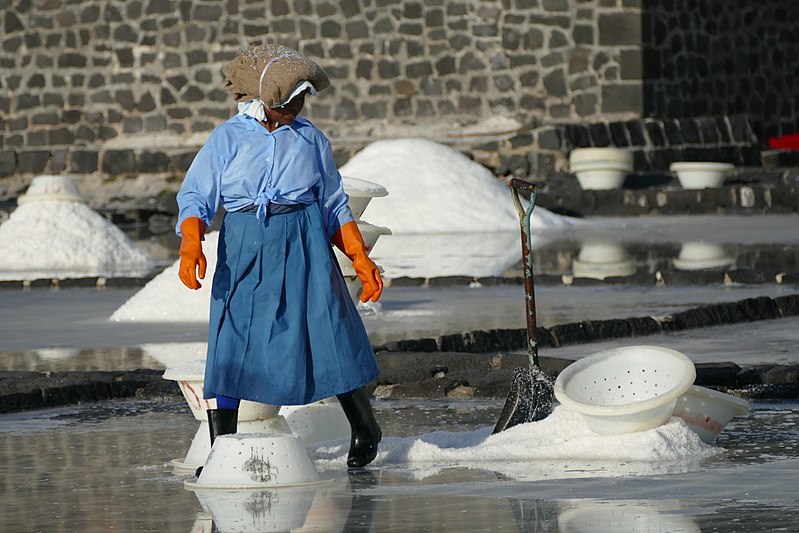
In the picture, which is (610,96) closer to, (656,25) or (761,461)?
(656,25)

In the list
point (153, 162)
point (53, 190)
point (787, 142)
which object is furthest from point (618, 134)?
point (53, 190)

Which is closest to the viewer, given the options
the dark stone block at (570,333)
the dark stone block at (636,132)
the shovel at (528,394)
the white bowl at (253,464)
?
the white bowl at (253,464)

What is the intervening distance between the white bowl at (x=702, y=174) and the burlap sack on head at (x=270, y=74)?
16684mm

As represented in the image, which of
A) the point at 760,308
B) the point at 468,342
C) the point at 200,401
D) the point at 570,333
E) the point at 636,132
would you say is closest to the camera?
the point at 200,401

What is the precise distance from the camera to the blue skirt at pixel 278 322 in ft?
18.3

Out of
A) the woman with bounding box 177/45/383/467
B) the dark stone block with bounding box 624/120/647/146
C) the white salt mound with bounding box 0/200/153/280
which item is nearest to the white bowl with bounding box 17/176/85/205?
the white salt mound with bounding box 0/200/153/280

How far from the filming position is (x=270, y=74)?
5746 millimetres

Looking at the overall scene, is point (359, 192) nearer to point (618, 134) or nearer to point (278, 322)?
point (278, 322)

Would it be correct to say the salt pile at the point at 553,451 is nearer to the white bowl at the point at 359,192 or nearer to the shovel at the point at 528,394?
the shovel at the point at 528,394

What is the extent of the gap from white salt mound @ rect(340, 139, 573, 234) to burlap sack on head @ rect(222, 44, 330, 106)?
1281cm

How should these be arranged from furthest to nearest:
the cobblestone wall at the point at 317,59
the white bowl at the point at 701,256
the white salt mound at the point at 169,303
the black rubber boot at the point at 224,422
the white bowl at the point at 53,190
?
the cobblestone wall at the point at 317,59, the white bowl at the point at 53,190, the white bowl at the point at 701,256, the white salt mound at the point at 169,303, the black rubber boot at the point at 224,422

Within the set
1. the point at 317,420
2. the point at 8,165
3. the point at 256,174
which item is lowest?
the point at 8,165

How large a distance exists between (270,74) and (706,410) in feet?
5.55

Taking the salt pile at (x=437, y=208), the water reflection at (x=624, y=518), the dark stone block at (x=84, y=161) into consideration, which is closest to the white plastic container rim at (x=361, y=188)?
the water reflection at (x=624, y=518)
